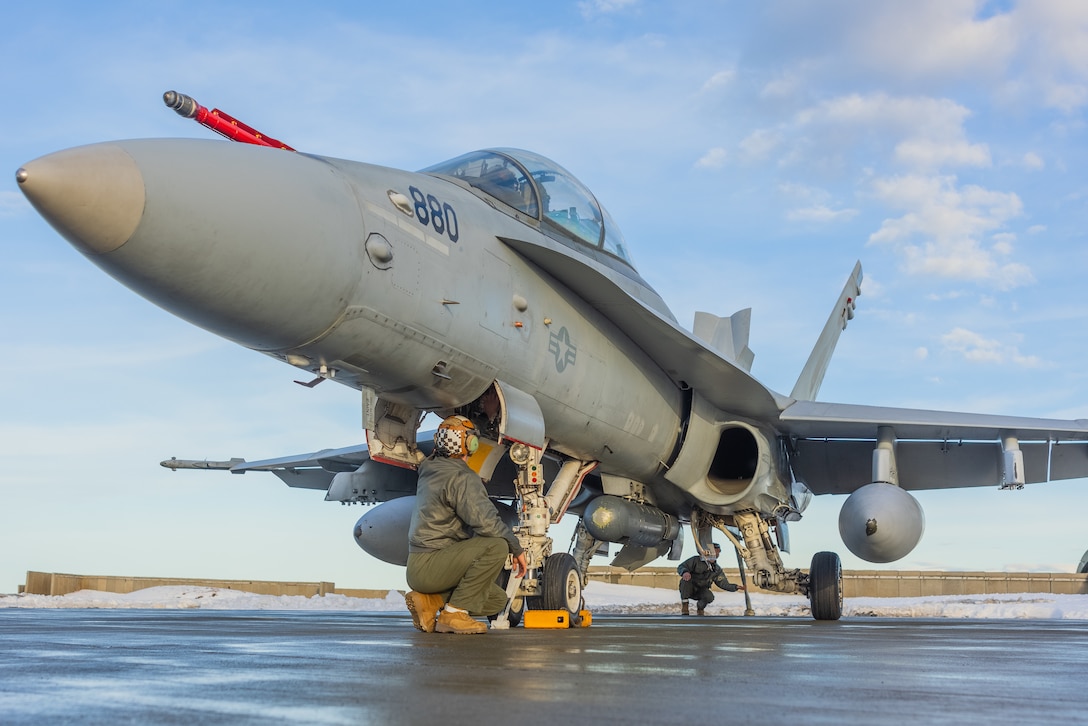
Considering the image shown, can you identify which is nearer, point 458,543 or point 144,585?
point 458,543

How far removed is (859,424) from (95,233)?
8.44 meters

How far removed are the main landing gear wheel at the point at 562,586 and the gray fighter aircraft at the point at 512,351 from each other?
0.06 ft

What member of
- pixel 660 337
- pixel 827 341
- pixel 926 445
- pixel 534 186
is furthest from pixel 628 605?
pixel 534 186

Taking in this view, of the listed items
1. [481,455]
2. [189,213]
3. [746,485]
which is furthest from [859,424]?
[189,213]

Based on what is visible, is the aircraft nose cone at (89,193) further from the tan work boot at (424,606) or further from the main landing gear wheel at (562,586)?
the main landing gear wheel at (562,586)

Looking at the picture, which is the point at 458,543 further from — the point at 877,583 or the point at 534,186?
the point at 877,583

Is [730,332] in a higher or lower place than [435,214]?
higher

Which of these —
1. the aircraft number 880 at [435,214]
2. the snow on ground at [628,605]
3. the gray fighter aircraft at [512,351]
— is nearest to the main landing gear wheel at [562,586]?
the gray fighter aircraft at [512,351]

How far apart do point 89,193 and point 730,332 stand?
10.2m

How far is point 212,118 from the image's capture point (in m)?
7.79

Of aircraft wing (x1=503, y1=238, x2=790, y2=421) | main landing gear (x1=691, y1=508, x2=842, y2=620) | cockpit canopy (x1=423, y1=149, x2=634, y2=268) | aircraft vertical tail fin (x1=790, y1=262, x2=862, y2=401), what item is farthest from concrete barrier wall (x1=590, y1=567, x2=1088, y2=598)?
A: cockpit canopy (x1=423, y1=149, x2=634, y2=268)

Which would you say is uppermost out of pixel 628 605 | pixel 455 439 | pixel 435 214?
pixel 435 214

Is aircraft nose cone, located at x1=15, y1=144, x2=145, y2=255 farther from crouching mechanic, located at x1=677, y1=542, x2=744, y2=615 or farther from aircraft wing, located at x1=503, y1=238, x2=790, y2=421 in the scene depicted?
crouching mechanic, located at x1=677, y1=542, x2=744, y2=615

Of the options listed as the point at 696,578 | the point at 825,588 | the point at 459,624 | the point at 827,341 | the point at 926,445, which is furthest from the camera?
→ the point at 827,341
